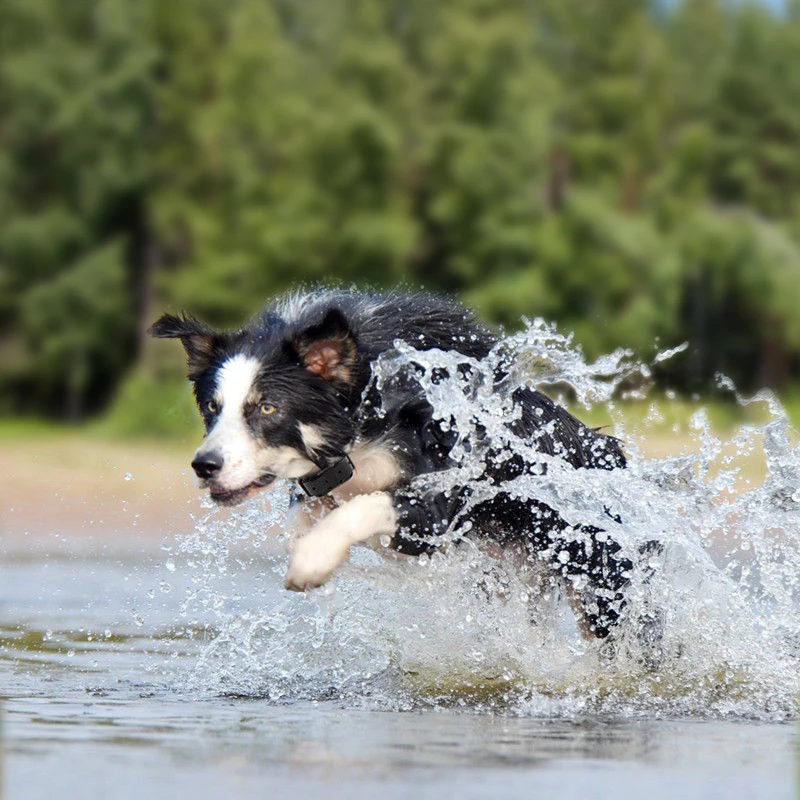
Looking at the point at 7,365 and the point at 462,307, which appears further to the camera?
the point at 7,365

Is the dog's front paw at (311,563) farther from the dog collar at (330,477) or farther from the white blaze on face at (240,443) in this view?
the dog collar at (330,477)

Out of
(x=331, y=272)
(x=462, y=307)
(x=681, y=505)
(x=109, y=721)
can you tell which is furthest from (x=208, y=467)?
(x=331, y=272)

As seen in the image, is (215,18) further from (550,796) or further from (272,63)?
(550,796)

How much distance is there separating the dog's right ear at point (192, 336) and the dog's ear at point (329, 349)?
38 cm

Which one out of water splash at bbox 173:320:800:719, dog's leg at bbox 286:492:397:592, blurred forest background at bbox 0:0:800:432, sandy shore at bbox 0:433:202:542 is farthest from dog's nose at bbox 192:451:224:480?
blurred forest background at bbox 0:0:800:432

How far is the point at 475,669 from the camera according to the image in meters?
6.59

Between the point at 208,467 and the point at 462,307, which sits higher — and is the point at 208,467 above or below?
below

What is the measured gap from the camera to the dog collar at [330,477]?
6.47 m

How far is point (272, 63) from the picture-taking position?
2884 cm

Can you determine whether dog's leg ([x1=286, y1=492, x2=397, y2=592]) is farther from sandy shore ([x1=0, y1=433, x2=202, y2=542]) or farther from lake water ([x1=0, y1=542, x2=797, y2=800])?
sandy shore ([x1=0, y1=433, x2=202, y2=542])

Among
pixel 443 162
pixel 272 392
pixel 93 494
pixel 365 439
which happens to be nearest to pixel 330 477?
pixel 365 439

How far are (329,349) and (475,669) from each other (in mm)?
1484

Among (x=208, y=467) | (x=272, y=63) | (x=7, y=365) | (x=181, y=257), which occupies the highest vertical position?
(x=272, y=63)

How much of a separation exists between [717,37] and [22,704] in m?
28.6
